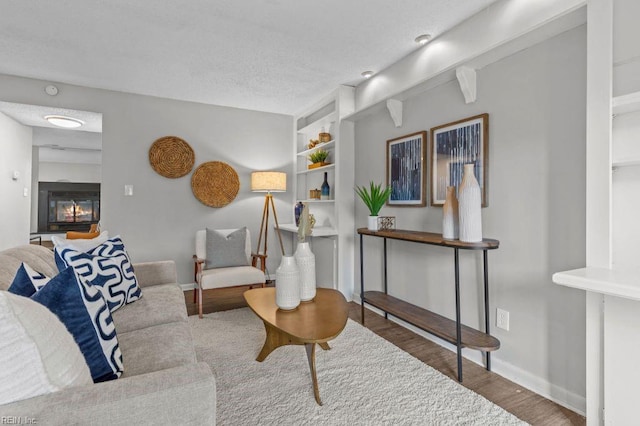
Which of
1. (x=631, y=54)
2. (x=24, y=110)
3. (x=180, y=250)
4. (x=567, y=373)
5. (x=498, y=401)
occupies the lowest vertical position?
(x=498, y=401)

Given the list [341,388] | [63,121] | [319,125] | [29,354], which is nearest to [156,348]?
[29,354]

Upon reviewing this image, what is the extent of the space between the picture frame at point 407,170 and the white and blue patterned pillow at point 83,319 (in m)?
2.28

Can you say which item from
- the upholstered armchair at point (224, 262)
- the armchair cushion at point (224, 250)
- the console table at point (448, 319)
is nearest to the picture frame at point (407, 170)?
the console table at point (448, 319)

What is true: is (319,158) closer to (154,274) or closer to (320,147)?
(320,147)

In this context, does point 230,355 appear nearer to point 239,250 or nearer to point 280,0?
point 239,250

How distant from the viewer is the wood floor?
1.65 metres

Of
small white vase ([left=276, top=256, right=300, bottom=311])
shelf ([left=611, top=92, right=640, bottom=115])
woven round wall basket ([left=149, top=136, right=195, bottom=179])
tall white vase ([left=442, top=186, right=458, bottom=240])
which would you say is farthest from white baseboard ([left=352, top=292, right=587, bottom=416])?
woven round wall basket ([left=149, top=136, right=195, bottom=179])

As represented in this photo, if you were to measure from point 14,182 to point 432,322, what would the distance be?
206 inches

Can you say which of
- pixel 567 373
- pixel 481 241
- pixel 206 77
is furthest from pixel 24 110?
pixel 567 373

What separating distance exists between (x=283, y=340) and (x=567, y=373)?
1.58m

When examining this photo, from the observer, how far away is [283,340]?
1.96m

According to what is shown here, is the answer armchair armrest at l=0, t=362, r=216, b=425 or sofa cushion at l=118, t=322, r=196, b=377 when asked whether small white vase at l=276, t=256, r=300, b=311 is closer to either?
sofa cushion at l=118, t=322, r=196, b=377

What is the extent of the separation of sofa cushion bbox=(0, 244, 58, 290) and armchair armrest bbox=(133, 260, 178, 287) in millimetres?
577

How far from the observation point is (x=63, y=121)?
376 cm
